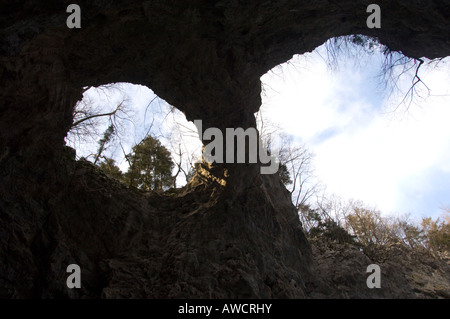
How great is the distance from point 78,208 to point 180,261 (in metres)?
2.04

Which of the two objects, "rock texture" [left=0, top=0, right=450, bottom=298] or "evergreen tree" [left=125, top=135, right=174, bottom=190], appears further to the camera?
"evergreen tree" [left=125, top=135, right=174, bottom=190]

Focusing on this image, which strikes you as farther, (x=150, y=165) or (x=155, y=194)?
(x=150, y=165)

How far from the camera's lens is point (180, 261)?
169 inches

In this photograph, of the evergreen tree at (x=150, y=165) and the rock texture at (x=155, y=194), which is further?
the evergreen tree at (x=150, y=165)

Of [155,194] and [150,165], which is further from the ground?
[150,165]

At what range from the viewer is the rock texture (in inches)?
137

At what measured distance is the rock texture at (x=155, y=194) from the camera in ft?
11.4

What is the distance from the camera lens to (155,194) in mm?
5625
